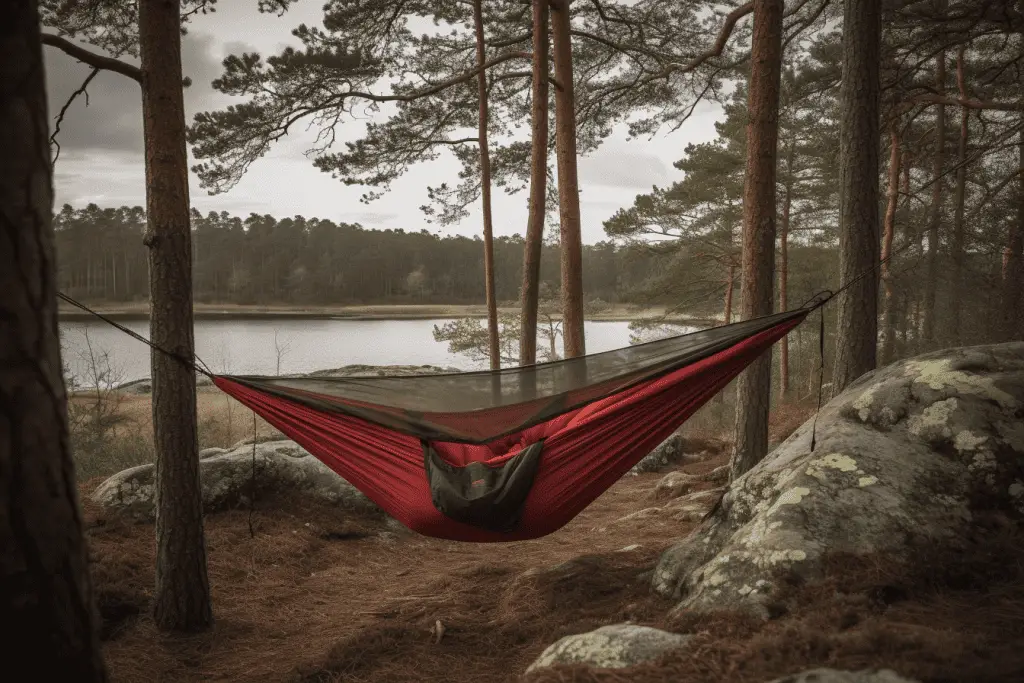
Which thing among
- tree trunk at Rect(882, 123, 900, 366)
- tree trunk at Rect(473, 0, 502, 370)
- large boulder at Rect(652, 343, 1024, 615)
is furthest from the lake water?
large boulder at Rect(652, 343, 1024, 615)

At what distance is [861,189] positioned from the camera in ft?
9.42

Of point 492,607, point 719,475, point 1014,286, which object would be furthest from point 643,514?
point 1014,286

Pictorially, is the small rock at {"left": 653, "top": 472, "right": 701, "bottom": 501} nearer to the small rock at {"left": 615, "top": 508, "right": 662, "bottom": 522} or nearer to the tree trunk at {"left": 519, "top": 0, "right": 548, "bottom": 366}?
the small rock at {"left": 615, "top": 508, "right": 662, "bottom": 522}

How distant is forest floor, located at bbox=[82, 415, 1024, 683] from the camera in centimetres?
119

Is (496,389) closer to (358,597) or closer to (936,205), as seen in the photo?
(358,597)

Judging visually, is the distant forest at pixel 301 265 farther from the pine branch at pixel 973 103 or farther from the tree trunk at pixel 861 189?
the tree trunk at pixel 861 189

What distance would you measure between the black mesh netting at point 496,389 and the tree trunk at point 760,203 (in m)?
1.34

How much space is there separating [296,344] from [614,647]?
19.1 m

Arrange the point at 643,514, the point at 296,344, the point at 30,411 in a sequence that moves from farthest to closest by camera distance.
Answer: the point at 296,344 → the point at 643,514 → the point at 30,411

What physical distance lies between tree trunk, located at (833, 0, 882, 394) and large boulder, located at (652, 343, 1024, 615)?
800 millimetres

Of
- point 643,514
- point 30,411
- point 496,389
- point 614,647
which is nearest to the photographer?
point 30,411

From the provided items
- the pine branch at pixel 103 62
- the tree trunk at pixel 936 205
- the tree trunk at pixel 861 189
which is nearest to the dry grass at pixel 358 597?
the tree trunk at pixel 861 189

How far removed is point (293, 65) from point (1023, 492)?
457cm

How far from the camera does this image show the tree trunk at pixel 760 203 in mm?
3219
